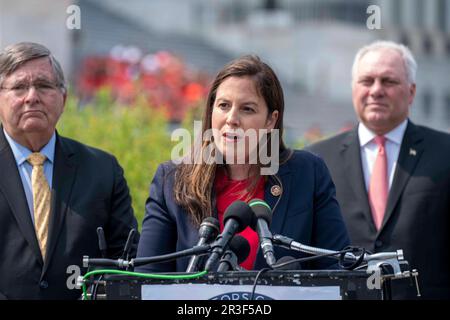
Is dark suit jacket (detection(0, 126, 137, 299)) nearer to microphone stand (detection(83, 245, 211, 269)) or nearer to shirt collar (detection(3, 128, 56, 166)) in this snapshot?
shirt collar (detection(3, 128, 56, 166))

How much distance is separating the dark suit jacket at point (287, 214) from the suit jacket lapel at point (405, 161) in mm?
1727

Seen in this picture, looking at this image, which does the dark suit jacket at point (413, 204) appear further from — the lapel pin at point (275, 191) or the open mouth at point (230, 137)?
the open mouth at point (230, 137)

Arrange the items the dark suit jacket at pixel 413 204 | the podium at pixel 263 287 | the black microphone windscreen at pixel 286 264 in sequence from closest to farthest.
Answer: the podium at pixel 263 287
the black microphone windscreen at pixel 286 264
the dark suit jacket at pixel 413 204

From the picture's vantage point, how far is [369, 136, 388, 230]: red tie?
716 centimetres

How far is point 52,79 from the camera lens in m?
6.06

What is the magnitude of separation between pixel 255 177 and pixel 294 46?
25690mm

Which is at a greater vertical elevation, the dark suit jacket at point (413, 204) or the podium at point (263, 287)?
the dark suit jacket at point (413, 204)

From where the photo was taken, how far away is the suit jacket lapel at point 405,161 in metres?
7.10

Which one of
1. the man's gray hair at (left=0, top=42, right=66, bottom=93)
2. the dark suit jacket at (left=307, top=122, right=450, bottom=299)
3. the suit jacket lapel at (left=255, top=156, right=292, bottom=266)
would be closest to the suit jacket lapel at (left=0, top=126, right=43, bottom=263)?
the man's gray hair at (left=0, top=42, right=66, bottom=93)

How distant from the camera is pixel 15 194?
5961 mm

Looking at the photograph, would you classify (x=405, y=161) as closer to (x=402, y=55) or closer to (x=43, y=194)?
(x=402, y=55)

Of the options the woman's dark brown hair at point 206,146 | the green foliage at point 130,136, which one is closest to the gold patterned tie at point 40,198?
the woman's dark brown hair at point 206,146

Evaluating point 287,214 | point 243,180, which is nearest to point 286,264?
point 287,214

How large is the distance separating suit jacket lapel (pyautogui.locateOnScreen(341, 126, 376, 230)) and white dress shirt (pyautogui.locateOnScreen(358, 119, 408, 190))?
5cm
